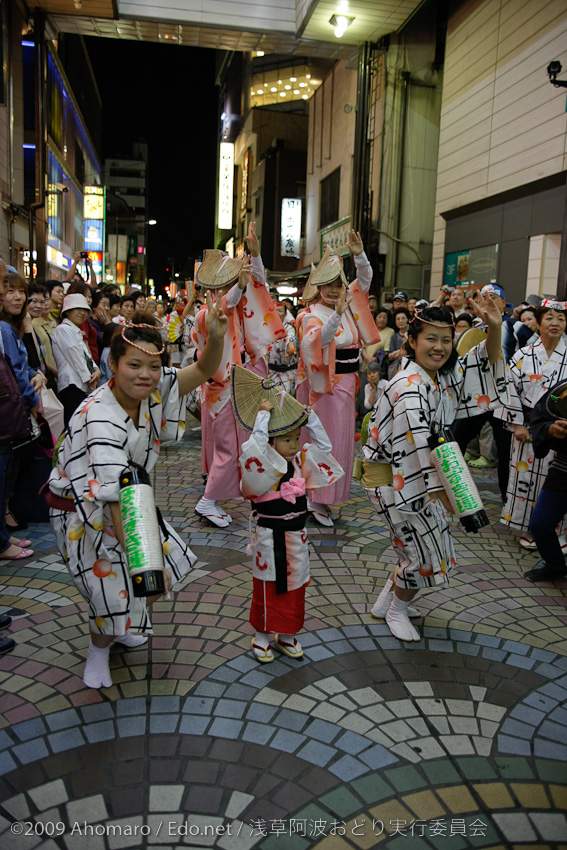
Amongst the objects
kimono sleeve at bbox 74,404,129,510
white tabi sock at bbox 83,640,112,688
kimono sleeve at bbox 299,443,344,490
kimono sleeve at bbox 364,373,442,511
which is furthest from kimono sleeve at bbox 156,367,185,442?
kimono sleeve at bbox 364,373,442,511

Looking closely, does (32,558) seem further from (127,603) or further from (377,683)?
(377,683)

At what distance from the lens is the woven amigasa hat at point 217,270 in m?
5.11

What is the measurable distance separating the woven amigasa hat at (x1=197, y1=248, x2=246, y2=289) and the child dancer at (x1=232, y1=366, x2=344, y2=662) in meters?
2.25

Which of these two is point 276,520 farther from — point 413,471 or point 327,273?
point 327,273

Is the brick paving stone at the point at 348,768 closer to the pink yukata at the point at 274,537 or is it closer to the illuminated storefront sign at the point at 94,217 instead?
the pink yukata at the point at 274,537

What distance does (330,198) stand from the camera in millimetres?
19656

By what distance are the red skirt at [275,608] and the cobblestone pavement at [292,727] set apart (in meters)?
0.21

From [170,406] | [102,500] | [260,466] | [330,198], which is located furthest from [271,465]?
[330,198]

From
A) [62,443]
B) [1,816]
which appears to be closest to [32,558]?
[62,443]

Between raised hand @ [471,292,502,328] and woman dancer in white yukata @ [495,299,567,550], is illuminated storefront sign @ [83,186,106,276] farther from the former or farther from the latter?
raised hand @ [471,292,502,328]

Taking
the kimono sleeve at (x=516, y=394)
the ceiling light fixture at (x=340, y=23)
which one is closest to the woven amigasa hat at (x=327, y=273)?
the kimono sleeve at (x=516, y=394)

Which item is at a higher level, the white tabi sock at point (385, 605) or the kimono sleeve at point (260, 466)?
the kimono sleeve at point (260, 466)

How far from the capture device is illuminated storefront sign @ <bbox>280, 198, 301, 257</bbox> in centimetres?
2442

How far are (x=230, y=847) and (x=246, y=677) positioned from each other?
39.3 inches
